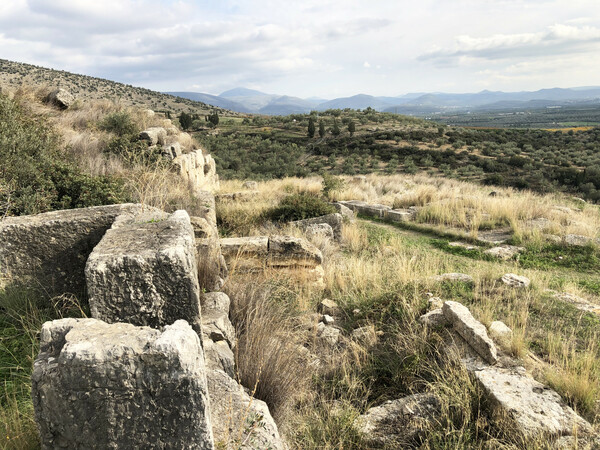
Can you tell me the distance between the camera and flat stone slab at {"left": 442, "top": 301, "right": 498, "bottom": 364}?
411 cm

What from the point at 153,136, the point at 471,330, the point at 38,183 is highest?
the point at 153,136

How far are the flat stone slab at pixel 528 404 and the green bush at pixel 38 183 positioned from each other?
195 inches

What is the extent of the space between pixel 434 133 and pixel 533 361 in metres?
42.2

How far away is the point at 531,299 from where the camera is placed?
A: 5.59m

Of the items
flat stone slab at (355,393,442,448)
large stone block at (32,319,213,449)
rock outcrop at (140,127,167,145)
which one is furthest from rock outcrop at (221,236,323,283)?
rock outcrop at (140,127,167,145)

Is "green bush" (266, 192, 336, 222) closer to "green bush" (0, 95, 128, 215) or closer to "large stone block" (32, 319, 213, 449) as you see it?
"green bush" (0, 95, 128, 215)

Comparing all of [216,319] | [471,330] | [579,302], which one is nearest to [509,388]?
[471,330]

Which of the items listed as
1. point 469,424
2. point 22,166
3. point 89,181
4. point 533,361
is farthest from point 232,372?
point 22,166

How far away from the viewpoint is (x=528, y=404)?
3.41m

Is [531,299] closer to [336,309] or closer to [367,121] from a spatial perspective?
[336,309]

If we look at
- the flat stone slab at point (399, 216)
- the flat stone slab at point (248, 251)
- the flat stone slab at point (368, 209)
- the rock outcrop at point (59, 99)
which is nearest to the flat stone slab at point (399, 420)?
the flat stone slab at point (248, 251)

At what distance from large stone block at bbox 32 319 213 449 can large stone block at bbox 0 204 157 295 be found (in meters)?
1.68

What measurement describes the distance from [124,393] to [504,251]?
29.0ft

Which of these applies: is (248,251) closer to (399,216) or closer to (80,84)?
(399,216)
